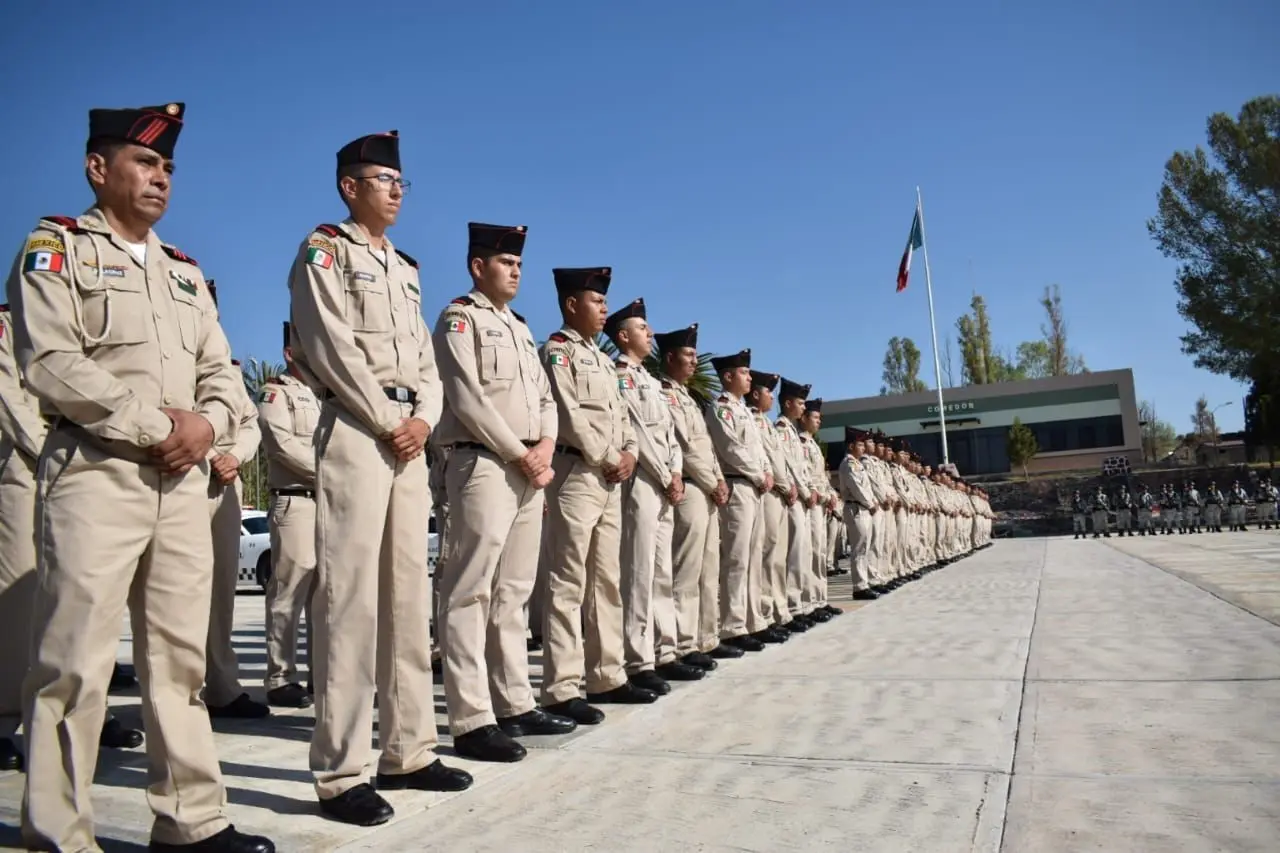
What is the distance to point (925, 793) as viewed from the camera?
3.05m

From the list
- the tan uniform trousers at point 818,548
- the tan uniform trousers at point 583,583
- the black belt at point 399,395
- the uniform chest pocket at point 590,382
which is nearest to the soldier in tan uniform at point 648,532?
→ the tan uniform trousers at point 583,583

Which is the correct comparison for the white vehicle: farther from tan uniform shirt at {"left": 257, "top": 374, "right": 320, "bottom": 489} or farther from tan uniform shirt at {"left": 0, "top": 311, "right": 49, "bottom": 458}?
tan uniform shirt at {"left": 0, "top": 311, "right": 49, "bottom": 458}

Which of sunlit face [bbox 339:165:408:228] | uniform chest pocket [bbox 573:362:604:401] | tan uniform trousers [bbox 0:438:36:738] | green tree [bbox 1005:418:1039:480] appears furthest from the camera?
green tree [bbox 1005:418:1039:480]

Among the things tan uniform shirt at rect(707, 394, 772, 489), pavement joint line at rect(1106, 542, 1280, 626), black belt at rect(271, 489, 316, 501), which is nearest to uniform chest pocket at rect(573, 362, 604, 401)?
black belt at rect(271, 489, 316, 501)

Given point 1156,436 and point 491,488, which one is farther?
point 1156,436

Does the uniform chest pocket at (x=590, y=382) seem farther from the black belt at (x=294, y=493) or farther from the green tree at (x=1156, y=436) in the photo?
the green tree at (x=1156, y=436)

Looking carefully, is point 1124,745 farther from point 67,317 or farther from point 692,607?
point 67,317

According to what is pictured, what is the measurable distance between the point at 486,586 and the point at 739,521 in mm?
3250

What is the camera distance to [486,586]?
4047 mm

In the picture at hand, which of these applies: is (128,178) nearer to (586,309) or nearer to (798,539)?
(586,309)

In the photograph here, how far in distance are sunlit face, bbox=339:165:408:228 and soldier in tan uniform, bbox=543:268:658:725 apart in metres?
1.55

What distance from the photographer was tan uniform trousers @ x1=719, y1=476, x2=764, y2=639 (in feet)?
22.7

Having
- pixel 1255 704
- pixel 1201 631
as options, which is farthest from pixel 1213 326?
pixel 1255 704

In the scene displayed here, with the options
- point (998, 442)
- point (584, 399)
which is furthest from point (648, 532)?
point (998, 442)
